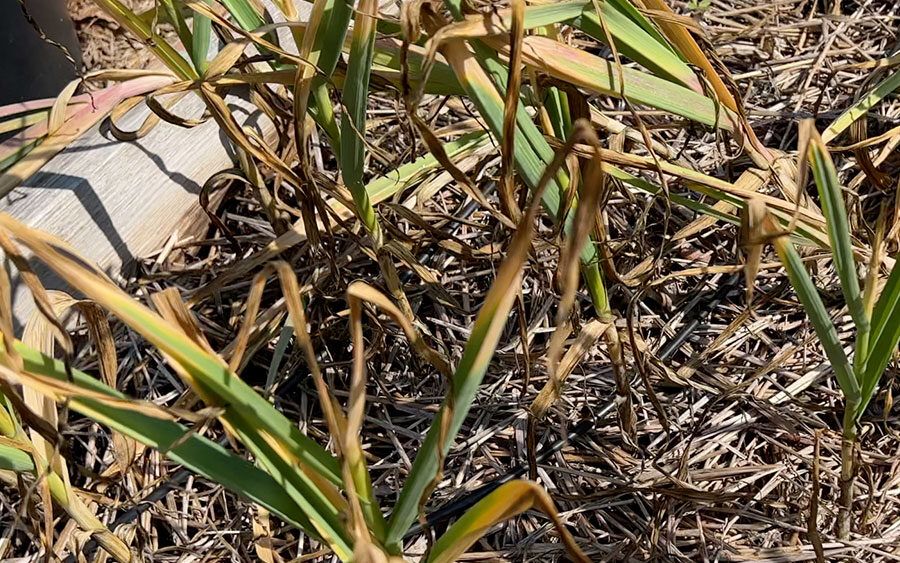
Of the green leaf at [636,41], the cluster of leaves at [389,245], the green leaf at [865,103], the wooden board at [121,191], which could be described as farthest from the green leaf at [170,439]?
the green leaf at [865,103]

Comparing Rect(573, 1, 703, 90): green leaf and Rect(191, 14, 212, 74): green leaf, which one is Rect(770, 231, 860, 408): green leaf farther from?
Rect(191, 14, 212, 74): green leaf

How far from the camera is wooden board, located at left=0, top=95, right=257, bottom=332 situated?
41.4 inches

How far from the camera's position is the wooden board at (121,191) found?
1.05 m

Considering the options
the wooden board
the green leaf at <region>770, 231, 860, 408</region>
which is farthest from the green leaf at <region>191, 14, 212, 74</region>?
the green leaf at <region>770, 231, 860, 408</region>

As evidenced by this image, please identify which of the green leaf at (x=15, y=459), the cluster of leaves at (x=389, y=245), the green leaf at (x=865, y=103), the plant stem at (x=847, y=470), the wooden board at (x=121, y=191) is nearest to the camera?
the cluster of leaves at (x=389, y=245)

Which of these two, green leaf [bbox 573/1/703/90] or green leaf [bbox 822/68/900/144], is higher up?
green leaf [bbox 573/1/703/90]

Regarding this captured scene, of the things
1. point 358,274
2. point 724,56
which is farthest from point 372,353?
point 724,56

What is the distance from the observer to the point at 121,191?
1.09 meters

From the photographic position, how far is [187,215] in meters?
1.15

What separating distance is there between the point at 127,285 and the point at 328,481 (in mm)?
621

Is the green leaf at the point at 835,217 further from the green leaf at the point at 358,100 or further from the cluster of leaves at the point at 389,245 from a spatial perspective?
the green leaf at the point at 358,100

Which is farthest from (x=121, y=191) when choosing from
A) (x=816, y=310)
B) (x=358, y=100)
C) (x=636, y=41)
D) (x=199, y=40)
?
(x=816, y=310)

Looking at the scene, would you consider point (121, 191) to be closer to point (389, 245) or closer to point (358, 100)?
point (389, 245)

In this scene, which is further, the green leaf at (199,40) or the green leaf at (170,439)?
the green leaf at (199,40)
